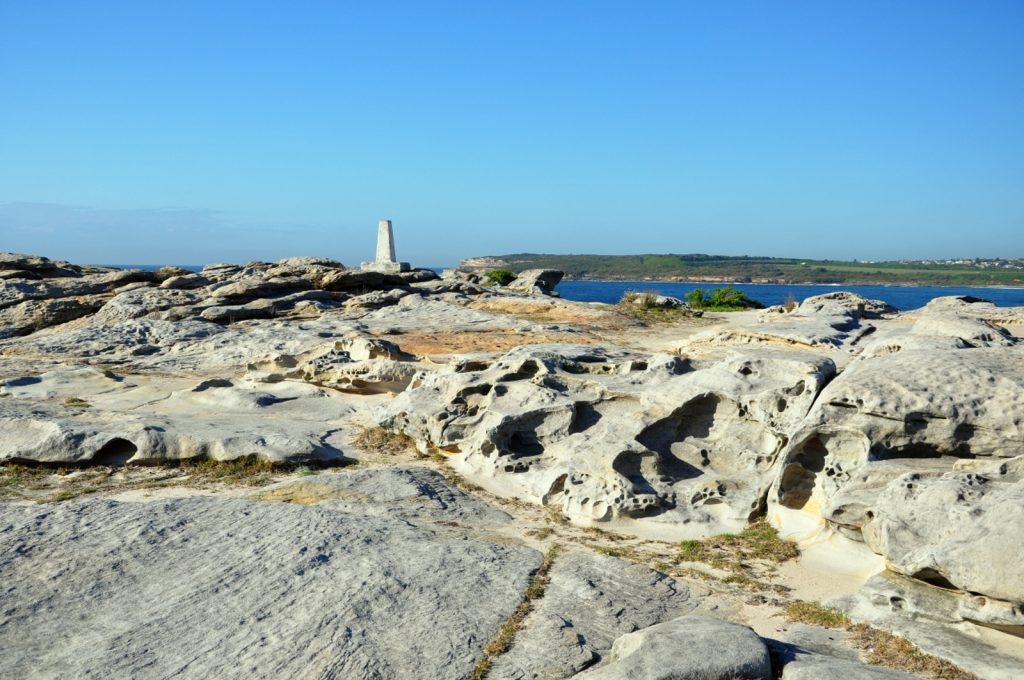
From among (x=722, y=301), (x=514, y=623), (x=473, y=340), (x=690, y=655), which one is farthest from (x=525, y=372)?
(x=722, y=301)

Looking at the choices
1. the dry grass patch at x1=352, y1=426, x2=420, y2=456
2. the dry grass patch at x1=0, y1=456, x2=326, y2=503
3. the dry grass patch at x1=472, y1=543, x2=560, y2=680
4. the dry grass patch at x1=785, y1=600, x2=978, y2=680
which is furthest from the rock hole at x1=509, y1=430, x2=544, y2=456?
the dry grass patch at x1=785, y1=600, x2=978, y2=680

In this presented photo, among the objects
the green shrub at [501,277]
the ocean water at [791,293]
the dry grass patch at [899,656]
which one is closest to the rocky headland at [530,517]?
the dry grass patch at [899,656]

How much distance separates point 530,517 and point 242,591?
2871 mm

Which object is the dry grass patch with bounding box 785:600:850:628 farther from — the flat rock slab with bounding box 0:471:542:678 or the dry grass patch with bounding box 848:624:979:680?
the flat rock slab with bounding box 0:471:542:678

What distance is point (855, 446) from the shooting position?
6.97 metres

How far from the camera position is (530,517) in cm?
744

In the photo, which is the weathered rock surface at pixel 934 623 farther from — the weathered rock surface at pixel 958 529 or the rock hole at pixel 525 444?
the rock hole at pixel 525 444

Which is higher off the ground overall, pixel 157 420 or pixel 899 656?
pixel 157 420

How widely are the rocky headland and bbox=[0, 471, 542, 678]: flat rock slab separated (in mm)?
22

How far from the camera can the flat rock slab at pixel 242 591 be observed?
4461 mm

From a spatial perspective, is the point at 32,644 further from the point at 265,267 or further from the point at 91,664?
the point at 265,267

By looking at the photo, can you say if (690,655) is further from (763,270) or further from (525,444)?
(763,270)

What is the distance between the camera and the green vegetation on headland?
9000 cm

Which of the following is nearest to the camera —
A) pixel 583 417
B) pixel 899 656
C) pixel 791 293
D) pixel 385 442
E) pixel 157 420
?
pixel 899 656
